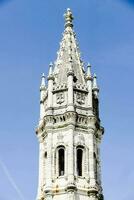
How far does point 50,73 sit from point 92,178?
9990 millimetres

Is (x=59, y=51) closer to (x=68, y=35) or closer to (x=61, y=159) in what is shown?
(x=68, y=35)

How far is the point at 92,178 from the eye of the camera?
48.7m

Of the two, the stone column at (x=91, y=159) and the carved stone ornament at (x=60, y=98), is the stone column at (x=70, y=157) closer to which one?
the stone column at (x=91, y=159)

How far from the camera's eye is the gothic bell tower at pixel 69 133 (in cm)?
4825

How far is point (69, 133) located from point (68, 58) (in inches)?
300

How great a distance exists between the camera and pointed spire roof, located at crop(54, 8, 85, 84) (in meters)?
54.1

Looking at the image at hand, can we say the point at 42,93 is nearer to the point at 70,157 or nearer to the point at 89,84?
the point at 89,84

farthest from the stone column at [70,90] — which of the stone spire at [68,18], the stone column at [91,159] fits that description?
the stone spire at [68,18]

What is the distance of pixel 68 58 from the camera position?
55000 mm

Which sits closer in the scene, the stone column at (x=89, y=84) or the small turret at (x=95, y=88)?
the stone column at (x=89, y=84)

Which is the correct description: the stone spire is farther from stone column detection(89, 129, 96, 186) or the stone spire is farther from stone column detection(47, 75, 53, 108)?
stone column detection(89, 129, 96, 186)

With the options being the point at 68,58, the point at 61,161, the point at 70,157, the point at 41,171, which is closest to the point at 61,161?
the point at 61,161

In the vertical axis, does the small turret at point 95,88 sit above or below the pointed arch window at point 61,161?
above

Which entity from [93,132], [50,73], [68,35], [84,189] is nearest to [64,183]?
[84,189]
